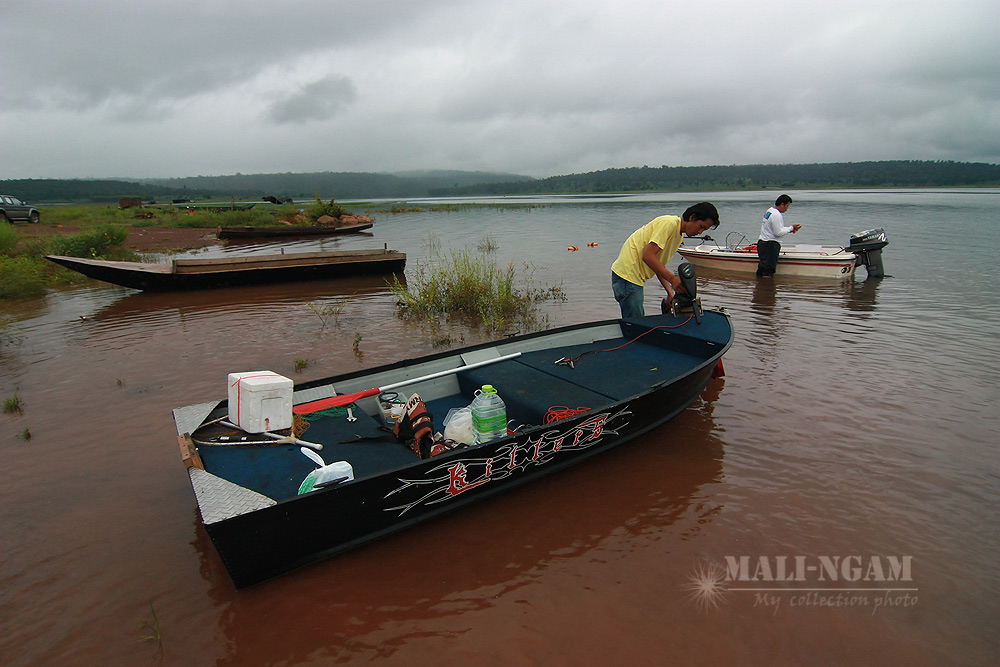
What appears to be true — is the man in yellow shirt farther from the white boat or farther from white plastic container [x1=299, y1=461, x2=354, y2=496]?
the white boat

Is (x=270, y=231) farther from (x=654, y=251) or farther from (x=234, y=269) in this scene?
(x=654, y=251)

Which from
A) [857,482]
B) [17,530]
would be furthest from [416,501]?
[857,482]

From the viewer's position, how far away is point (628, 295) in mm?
6586

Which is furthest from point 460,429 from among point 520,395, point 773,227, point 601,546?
point 773,227

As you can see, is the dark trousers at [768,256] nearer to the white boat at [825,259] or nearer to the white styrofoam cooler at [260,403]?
the white boat at [825,259]

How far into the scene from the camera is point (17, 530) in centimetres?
384

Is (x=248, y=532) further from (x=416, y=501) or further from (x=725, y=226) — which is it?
(x=725, y=226)

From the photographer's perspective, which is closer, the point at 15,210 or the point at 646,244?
the point at 646,244

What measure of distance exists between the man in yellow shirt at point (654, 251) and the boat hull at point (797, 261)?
7.52m

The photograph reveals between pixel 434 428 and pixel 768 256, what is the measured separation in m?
12.6

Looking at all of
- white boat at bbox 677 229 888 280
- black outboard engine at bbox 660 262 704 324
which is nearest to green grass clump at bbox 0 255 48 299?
black outboard engine at bbox 660 262 704 324

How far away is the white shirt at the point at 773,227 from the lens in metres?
12.9

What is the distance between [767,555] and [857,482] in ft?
4.93

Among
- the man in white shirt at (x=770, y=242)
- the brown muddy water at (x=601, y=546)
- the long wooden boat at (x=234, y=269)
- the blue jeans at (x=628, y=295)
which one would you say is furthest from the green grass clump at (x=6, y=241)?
the man in white shirt at (x=770, y=242)
